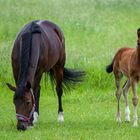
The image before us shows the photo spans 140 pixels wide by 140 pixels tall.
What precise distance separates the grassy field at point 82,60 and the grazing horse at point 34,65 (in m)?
0.45

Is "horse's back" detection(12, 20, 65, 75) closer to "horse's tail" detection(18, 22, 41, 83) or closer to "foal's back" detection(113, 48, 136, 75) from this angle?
"horse's tail" detection(18, 22, 41, 83)

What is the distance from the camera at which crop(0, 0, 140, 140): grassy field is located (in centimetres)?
985

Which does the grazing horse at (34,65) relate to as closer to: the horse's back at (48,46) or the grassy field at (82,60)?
the horse's back at (48,46)

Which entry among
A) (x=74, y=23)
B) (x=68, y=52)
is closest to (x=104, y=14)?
(x=74, y=23)

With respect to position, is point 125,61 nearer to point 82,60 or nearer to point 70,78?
point 70,78

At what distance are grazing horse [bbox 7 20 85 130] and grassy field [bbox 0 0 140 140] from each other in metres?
0.45

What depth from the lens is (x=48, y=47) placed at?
11.4m

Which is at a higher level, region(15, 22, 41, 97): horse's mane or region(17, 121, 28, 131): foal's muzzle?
region(15, 22, 41, 97): horse's mane

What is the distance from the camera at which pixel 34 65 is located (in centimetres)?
996

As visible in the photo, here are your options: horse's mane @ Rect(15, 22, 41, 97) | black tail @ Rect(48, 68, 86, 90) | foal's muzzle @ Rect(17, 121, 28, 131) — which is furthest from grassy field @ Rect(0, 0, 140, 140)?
horse's mane @ Rect(15, 22, 41, 97)

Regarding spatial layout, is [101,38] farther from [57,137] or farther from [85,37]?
[57,137]

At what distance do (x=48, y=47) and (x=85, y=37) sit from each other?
581 inches

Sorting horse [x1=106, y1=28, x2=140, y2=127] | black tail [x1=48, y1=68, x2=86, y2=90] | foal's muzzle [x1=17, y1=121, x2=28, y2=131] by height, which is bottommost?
foal's muzzle [x1=17, y1=121, x2=28, y2=131]

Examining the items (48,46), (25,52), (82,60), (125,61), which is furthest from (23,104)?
(82,60)
